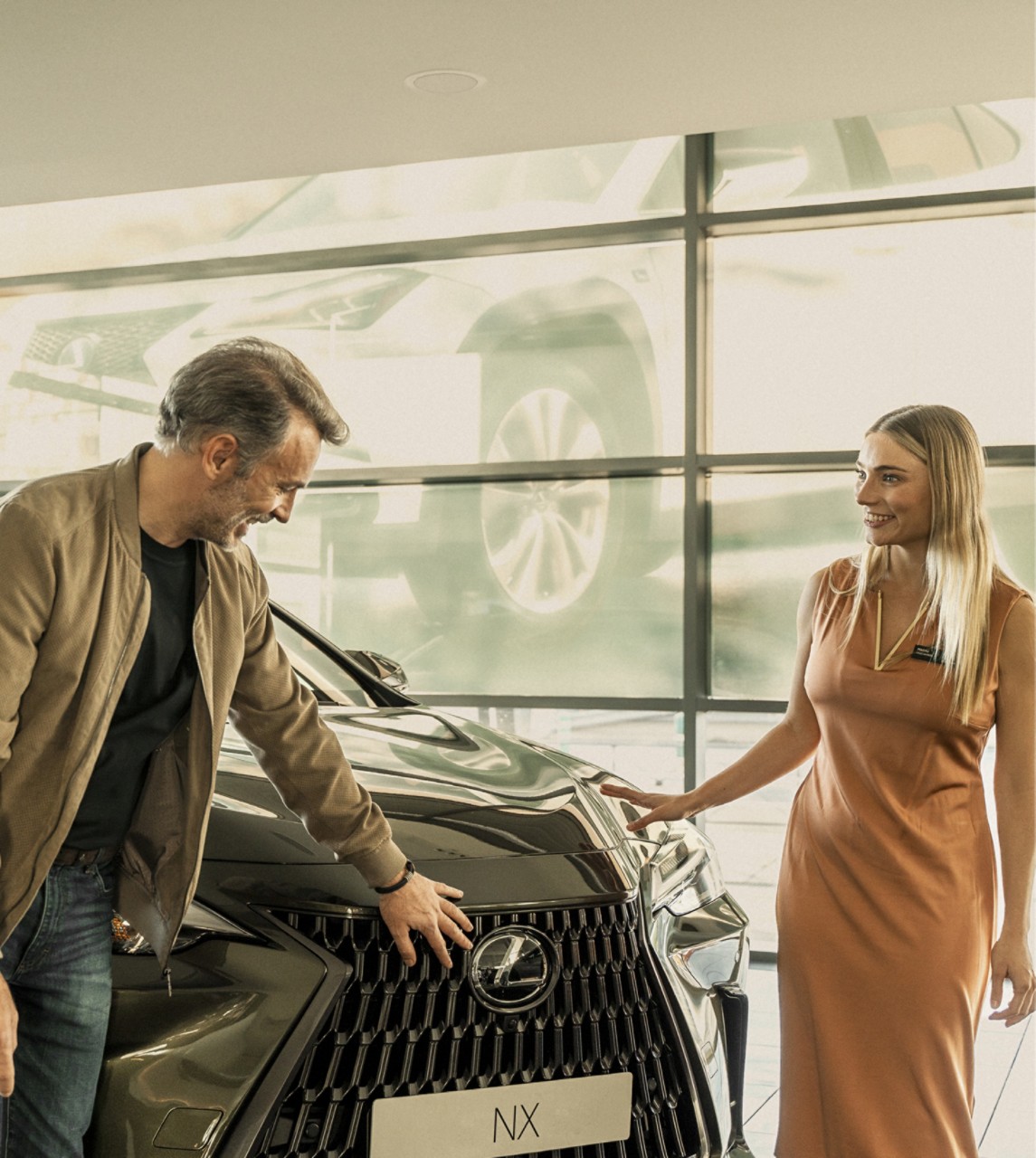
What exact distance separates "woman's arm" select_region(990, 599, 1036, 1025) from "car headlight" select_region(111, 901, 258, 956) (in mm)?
1190

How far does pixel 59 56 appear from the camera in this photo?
12.3 feet

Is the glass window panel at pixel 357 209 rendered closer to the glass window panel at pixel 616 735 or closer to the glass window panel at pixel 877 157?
the glass window panel at pixel 877 157

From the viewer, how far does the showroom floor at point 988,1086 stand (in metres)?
3.03

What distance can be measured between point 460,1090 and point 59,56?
3.15m

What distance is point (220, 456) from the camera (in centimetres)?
164

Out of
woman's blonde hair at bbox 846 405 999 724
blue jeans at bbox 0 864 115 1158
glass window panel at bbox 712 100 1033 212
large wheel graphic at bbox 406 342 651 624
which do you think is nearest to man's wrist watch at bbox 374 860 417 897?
blue jeans at bbox 0 864 115 1158

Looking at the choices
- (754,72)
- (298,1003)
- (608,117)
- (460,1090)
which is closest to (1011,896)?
(460,1090)

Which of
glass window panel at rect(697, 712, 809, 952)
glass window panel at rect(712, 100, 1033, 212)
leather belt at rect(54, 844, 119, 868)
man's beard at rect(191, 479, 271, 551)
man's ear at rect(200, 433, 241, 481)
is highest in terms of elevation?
glass window panel at rect(712, 100, 1033, 212)

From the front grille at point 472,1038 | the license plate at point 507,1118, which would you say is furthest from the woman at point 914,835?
the license plate at point 507,1118

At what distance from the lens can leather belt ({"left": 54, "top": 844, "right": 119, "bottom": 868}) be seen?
166 centimetres

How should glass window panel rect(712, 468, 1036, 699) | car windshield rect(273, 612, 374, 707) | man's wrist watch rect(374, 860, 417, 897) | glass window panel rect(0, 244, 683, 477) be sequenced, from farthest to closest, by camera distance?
glass window panel rect(0, 244, 683, 477)
glass window panel rect(712, 468, 1036, 699)
car windshield rect(273, 612, 374, 707)
man's wrist watch rect(374, 860, 417, 897)

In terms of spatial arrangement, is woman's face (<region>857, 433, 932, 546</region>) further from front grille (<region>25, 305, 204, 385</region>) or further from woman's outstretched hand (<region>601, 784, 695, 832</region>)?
front grille (<region>25, 305, 204, 385</region>)

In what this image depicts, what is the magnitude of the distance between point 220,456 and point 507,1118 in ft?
3.04

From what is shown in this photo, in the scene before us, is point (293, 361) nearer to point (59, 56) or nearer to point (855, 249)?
point (59, 56)
